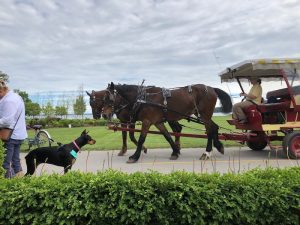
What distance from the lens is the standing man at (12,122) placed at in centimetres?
537

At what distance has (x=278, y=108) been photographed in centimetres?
932

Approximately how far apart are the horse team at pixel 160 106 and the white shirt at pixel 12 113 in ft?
12.8

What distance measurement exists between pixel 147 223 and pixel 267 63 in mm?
6454

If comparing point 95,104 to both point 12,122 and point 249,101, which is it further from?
point 12,122

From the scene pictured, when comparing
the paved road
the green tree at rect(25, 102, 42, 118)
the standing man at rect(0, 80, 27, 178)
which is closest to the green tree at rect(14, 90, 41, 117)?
the green tree at rect(25, 102, 42, 118)

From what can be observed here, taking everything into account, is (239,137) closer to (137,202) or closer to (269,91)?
(269,91)

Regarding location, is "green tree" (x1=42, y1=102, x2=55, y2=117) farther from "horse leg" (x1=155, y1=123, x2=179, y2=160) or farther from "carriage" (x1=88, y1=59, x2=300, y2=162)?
"horse leg" (x1=155, y1=123, x2=179, y2=160)

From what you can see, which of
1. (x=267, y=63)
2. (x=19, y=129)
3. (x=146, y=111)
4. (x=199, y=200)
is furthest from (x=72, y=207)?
(x=267, y=63)

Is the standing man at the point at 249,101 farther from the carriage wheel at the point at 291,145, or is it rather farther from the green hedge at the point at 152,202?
the green hedge at the point at 152,202

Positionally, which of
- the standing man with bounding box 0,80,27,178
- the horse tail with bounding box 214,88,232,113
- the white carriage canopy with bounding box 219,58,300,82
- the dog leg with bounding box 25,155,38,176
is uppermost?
the white carriage canopy with bounding box 219,58,300,82

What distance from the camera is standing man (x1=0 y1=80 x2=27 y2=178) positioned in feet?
17.6

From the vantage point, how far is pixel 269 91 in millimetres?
10141

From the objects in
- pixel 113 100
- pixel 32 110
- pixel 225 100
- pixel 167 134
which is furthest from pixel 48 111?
pixel 167 134

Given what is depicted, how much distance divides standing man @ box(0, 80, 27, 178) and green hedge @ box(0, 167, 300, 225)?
1754 mm
